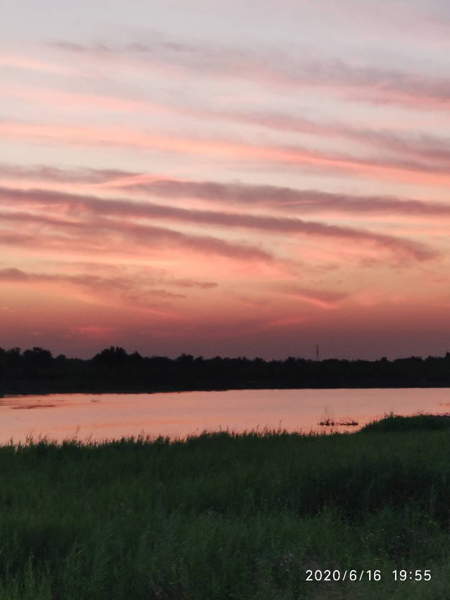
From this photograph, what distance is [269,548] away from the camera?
36.9ft

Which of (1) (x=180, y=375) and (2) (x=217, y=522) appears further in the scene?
(1) (x=180, y=375)

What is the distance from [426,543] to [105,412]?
5760 cm

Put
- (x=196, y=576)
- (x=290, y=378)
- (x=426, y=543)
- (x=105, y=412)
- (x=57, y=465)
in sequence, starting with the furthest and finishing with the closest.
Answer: (x=290, y=378) < (x=105, y=412) < (x=57, y=465) < (x=426, y=543) < (x=196, y=576)

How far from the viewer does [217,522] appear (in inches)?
490

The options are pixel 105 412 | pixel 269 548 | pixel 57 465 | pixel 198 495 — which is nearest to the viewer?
pixel 269 548

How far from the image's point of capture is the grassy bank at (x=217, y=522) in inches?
392

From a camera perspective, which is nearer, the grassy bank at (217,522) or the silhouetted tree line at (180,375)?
the grassy bank at (217,522)

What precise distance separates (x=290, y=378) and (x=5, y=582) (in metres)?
157

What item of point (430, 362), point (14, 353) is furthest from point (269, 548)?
point (430, 362)

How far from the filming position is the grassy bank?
9.97m

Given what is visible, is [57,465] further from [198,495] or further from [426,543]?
[426,543]

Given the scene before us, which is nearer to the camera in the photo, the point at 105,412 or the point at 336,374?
the point at 105,412

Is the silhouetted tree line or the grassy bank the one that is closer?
the grassy bank

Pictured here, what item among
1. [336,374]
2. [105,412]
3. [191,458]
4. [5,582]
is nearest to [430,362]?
[336,374]
